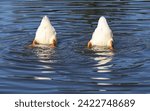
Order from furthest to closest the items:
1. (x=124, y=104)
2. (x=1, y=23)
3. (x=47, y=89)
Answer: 1. (x=1, y=23)
2. (x=47, y=89)
3. (x=124, y=104)

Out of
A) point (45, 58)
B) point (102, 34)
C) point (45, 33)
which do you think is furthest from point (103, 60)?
point (45, 33)

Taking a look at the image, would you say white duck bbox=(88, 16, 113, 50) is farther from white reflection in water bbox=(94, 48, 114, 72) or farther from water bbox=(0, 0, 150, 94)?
white reflection in water bbox=(94, 48, 114, 72)

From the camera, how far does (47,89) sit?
11289mm

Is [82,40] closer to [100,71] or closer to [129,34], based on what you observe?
[129,34]

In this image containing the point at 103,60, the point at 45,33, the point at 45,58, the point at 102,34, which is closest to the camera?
the point at 103,60

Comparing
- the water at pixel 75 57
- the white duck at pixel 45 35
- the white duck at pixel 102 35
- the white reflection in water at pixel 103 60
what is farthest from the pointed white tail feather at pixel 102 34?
the white duck at pixel 45 35

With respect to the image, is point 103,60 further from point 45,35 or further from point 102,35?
point 45,35

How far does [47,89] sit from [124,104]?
185 centimetres

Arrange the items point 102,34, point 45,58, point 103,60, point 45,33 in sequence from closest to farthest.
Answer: point 103,60
point 45,58
point 102,34
point 45,33

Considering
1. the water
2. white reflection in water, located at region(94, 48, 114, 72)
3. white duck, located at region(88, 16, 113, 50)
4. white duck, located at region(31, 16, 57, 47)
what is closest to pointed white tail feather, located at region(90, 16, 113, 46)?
white duck, located at region(88, 16, 113, 50)

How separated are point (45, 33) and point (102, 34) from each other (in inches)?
63.4

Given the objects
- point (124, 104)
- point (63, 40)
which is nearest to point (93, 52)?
point (63, 40)

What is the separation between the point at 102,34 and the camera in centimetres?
1402

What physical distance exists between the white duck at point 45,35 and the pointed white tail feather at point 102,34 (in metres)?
1.15
